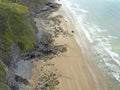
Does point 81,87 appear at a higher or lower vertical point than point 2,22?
lower

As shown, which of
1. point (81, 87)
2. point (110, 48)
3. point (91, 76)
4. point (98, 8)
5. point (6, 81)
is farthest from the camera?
point (98, 8)

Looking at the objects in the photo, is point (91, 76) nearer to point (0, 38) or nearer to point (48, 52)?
point (48, 52)

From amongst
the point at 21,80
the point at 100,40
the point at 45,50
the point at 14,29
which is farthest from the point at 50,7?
the point at 21,80

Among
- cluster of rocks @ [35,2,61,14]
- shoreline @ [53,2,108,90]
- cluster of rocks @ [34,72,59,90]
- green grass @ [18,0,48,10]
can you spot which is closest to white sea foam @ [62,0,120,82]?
shoreline @ [53,2,108,90]

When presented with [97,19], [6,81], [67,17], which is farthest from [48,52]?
[97,19]

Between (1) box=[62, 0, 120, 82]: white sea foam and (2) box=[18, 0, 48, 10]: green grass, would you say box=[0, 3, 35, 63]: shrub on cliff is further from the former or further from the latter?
(2) box=[18, 0, 48, 10]: green grass

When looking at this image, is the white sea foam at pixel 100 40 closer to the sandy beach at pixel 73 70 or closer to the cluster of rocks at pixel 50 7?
the sandy beach at pixel 73 70

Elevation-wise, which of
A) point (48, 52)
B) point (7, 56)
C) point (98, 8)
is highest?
point (7, 56)

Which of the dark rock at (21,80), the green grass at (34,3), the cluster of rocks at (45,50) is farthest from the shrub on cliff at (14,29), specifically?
the green grass at (34,3)
